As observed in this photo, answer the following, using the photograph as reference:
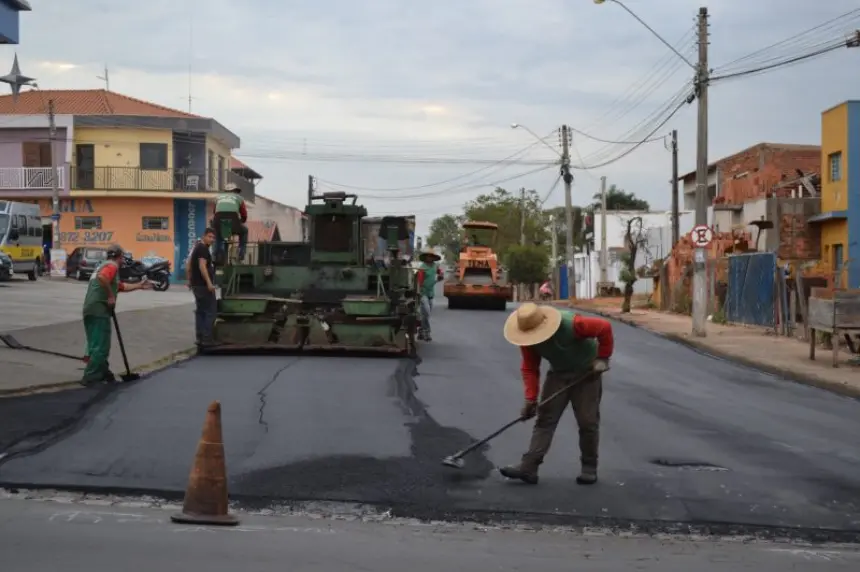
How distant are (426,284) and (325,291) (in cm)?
363

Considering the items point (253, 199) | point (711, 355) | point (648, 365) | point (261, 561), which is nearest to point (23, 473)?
point (261, 561)

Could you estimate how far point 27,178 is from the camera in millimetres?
51531

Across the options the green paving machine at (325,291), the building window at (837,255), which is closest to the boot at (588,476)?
the green paving machine at (325,291)

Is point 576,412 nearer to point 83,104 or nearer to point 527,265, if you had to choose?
point 83,104

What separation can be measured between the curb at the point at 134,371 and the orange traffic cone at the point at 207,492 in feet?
19.0

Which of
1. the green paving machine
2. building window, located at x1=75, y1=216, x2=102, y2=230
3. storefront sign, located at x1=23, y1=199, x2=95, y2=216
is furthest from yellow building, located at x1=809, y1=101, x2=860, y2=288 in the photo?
storefront sign, located at x1=23, y1=199, x2=95, y2=216

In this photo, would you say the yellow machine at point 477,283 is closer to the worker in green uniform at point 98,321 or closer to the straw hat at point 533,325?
the worker in green uniform at point 98,321

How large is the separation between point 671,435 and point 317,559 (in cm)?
559

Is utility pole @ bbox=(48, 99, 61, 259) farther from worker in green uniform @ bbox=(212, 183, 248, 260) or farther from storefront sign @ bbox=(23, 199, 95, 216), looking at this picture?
worker in green uniform @ bbox=(212, 183, 248, 260)

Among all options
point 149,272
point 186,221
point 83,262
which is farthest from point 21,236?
point 186,221

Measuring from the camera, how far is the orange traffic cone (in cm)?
718

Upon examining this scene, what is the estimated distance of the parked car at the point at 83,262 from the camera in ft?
147

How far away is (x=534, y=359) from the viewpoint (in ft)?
27.6

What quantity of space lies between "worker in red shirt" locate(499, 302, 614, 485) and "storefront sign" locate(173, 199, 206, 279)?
47.2 meters
